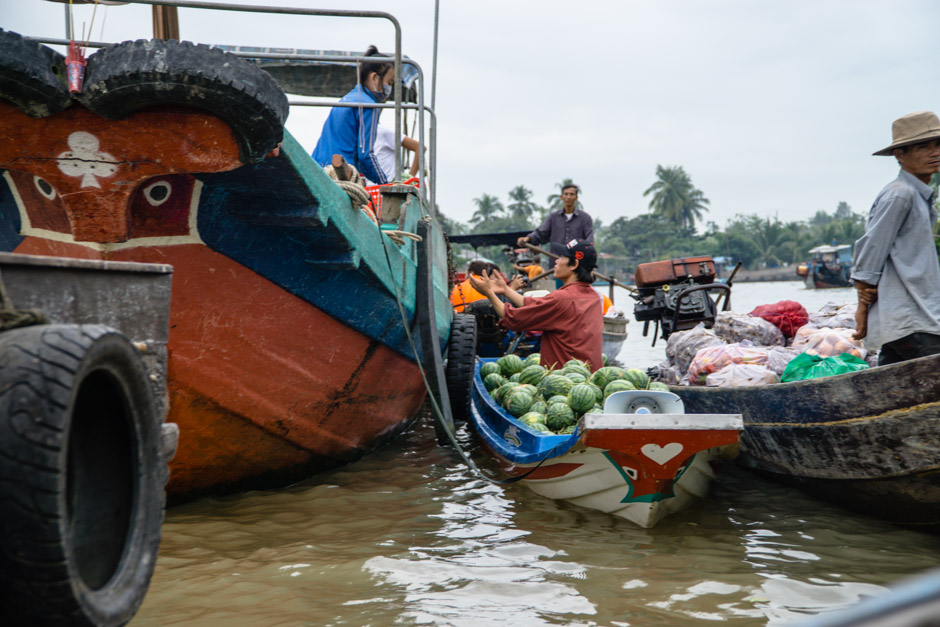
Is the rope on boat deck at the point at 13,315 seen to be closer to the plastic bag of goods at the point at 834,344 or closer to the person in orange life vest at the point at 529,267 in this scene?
the plastic bag of goods at the point at 834,344

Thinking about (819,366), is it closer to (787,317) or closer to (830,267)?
(787,317)

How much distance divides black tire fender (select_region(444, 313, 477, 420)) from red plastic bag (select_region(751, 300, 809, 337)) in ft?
9.53

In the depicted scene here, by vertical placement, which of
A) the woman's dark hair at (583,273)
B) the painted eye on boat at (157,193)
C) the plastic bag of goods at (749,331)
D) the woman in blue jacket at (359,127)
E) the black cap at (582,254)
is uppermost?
the woman in blue jacket at (359,127)

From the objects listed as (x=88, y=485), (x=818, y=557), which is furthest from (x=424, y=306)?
(x=88, y=485)

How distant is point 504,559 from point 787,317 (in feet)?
14.8

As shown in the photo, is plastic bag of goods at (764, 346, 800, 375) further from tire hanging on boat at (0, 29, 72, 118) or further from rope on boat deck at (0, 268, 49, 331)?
rope on boat deck at (0, 268, 49, 331)

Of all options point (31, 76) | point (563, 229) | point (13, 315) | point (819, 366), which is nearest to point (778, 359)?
point (819, 366)

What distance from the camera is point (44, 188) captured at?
3105mm

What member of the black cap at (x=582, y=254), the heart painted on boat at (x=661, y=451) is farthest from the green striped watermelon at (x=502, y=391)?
the heart painted on boat at (x=661, y=451)

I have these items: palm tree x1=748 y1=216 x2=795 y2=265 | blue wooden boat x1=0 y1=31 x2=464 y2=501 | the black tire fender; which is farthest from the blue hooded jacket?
palm tree x1=748 y1=216 x2=795 y2=265

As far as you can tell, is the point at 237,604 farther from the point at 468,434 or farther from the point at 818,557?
the point at 468,434

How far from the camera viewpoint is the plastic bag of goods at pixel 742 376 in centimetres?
509

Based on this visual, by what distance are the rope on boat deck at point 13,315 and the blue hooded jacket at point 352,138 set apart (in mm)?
4244

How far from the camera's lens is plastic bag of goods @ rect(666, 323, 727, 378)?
252 inches
